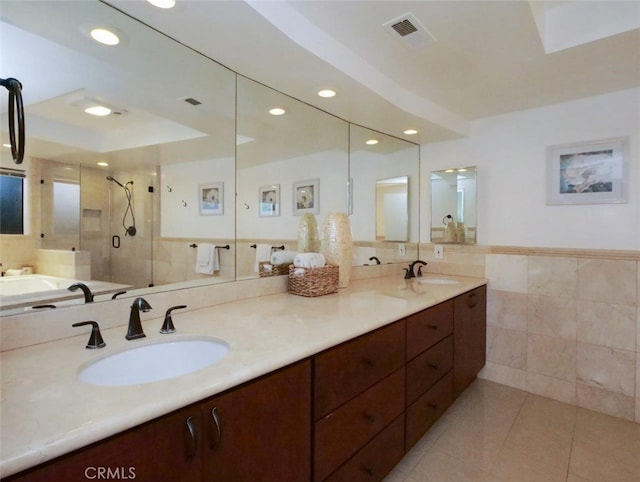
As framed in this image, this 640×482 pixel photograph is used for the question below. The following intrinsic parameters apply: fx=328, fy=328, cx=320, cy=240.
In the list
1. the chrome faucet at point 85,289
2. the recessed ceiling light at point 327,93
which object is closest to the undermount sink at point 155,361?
the chrome faucet at point 85,289

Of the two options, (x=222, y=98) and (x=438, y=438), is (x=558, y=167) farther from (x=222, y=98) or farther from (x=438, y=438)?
(x=222, y=98)

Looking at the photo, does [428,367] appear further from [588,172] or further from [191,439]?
[588,172]

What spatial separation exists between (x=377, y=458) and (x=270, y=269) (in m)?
1.10

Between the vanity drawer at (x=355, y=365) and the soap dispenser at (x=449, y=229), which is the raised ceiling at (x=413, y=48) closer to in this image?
the soap dispenser at (x=449, y=229)

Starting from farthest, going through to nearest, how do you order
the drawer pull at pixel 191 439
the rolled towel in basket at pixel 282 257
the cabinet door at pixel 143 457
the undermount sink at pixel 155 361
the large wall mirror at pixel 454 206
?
the large wall mirror at pixel 454 206 < the rolled towel in basket at pixel 282 257 < the undermount sink at pixel 155 361 < the drawer pull at pixel 191 439 < the cabinet door at pixel 143 457

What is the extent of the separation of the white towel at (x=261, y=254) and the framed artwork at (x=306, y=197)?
0.34 m

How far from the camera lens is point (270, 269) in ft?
6.53

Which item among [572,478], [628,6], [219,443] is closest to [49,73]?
[219,443]

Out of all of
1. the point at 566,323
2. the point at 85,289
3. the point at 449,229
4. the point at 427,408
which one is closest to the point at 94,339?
the point at 85,289

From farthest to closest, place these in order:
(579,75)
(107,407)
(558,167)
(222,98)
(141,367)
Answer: (558,167)
(579,75)
(222,98)
(141,367)
(107,407)

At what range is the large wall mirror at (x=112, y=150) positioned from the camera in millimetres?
1174

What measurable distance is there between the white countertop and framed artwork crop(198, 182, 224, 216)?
1.74 ft

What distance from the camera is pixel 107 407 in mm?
698

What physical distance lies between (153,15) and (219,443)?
151 cm
